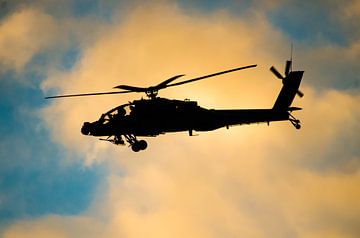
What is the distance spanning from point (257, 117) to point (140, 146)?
1096 centimetres

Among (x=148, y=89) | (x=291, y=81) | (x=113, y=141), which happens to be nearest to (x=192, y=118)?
(x=148, y=89)

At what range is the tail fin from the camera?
38.0m

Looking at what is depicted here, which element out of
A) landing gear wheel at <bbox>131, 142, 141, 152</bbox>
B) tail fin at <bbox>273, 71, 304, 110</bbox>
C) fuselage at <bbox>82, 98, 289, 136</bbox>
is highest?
tail fin at <bbox>273, 71, 304, 110</bbox>

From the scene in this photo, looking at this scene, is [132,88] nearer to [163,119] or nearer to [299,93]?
[163,119]

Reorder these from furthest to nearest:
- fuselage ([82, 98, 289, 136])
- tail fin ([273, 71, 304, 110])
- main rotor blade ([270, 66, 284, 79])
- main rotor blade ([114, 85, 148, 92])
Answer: main rotor blade ([270, 66, 284, 79]) → tail fin ([273, 71, 304, 110]) → fuselage ([82, 98, 289, 136]) → main rotor blade ([114, 85, 148, 92])

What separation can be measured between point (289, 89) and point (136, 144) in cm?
1551

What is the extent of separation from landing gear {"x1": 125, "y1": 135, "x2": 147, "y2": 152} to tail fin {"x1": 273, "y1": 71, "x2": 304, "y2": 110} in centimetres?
1280

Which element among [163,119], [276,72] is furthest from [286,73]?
[163,119]

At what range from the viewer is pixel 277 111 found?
37.0 metres

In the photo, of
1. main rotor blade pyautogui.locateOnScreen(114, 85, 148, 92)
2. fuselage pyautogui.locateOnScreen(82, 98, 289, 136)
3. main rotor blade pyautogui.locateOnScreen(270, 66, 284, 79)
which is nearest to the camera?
main rotor blade pyautogui.locateOnScreen(114, 85, 148, 92)

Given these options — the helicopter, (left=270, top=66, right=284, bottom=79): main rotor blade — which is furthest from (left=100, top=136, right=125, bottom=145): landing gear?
(left=270, top=66, right=284, bottom=79): main rotor blade

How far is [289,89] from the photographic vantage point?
38625 mm

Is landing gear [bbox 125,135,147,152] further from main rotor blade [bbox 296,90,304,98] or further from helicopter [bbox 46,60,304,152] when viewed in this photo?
main rotor blade [bbox 296,90,304,98]

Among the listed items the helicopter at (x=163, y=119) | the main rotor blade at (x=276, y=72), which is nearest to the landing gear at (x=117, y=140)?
the helicopter at (x=163, y=119)
